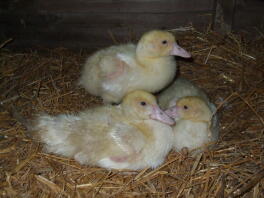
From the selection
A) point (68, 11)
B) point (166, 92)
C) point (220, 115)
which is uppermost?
point (68, 11)

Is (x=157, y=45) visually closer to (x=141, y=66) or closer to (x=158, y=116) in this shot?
(x=141, y=66)

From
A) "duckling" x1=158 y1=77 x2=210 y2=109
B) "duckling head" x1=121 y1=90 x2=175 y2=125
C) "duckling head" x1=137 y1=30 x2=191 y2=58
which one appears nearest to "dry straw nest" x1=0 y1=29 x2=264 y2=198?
"duckling" x1=158 y1=77 x2=210 y2=109

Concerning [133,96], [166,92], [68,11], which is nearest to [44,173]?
[133,96]

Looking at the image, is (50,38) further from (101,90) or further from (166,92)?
(166,92)

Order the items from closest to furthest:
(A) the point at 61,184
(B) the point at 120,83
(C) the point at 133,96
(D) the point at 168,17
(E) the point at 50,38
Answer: (A) the point at 61,184, (C) the point at 133,96, (B) the point at 120,83, (D) the point at 168,17, (E) the point at 50,38

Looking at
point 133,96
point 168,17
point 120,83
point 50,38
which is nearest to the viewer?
point 133,96

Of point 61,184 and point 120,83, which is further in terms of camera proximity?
point 120,83

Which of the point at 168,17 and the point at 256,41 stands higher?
the point at 168,17
